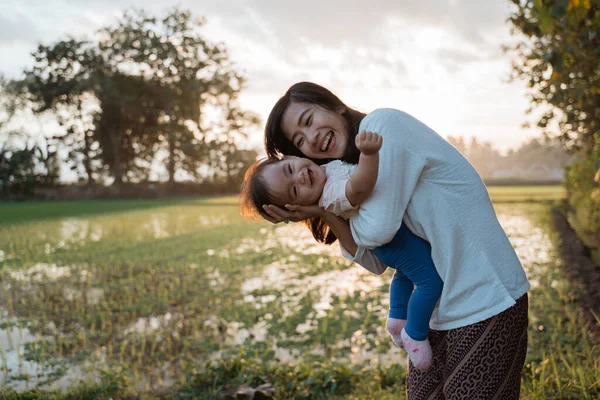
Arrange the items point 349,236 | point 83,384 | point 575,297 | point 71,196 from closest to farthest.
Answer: point 349,236
point 83,384
point 575,297
point 71,196

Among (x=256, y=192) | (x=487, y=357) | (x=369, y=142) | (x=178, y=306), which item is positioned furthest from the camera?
(x=178, y=306)

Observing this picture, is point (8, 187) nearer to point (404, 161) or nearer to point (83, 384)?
point (83, 384)

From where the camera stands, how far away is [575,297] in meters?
5.91

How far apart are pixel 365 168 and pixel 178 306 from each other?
191 inches

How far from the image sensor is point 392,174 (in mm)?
1539

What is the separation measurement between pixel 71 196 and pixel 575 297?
27830 millimetres

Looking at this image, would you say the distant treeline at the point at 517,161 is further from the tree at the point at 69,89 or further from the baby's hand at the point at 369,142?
the baby's hand at the point at 369,142

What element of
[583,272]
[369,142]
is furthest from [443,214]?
[583,272]

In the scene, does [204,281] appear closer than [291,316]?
No

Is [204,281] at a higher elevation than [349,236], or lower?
lower

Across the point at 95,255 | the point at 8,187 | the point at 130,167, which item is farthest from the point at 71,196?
the point at 95,255

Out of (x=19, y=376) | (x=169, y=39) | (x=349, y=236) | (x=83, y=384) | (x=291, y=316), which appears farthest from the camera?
(x=169, y=39)

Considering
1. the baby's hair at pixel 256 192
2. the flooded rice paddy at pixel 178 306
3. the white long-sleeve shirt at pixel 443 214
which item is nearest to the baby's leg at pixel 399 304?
the white long-sleeve shirt at pixel 443 214

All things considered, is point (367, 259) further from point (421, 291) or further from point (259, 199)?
point (259, 199)
